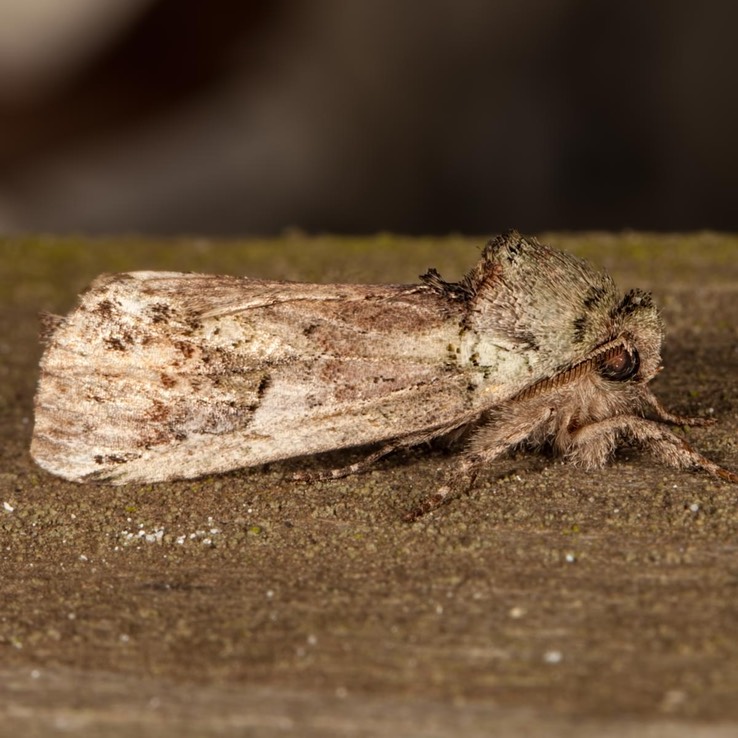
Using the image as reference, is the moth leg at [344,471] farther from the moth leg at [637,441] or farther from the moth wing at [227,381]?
the moth leg at [637,441]

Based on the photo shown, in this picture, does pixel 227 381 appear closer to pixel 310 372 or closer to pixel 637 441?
pixel 310 372

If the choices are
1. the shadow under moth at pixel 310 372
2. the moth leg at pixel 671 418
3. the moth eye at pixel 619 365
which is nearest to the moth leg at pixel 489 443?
the shadow under moth at pixel 310 372

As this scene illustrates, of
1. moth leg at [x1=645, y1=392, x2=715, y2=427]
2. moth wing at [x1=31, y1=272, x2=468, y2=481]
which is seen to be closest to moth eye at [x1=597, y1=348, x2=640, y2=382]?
moth leg at [x1=645, y1=392, x2=715, y2=427]

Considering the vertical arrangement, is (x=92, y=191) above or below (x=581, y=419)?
above

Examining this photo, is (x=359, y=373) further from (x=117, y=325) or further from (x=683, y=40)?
(x=683, y=40)

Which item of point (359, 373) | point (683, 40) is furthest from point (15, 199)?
point (359, 373)

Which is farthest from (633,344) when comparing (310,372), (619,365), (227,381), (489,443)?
(227,381)
